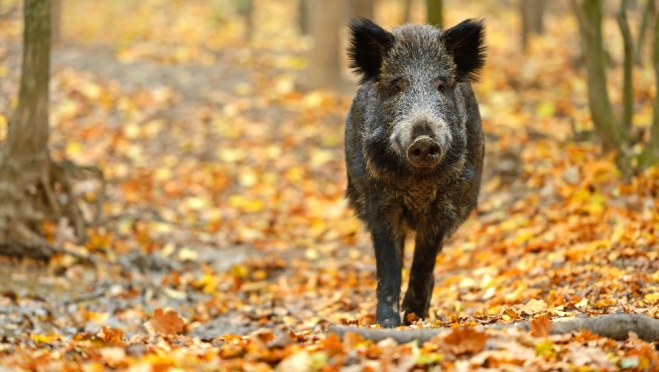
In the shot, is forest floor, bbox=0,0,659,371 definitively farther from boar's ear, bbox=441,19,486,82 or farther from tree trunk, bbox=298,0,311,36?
tree trunk, bbox=298,0,311,36

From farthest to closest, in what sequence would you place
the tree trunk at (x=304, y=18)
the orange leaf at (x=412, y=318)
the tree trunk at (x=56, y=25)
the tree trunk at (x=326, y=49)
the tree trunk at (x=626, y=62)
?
1. the tree trunk at (x=304, y=18)
2. the tree trunk at (x=56, y=25)
3. the tree trunk at (x=326, y=49)
4. the tree trunk at (x=626, y=62)
5. the orange leaf at (x=412, y=318)

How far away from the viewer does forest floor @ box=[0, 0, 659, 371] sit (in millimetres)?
4109

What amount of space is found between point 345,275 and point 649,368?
4825 mm

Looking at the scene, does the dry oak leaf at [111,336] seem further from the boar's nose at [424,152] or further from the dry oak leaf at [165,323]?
the boar's nose at [424,152]

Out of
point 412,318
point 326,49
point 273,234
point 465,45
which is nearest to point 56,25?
point 326,49

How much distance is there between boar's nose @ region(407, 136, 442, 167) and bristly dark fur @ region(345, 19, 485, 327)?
0.83 feet

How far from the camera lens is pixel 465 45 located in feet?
19.4

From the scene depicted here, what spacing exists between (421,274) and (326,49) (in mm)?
8998

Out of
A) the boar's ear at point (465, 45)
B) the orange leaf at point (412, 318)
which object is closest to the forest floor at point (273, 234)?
the orange leaf at point (412, 318)

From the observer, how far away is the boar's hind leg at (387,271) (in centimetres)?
557

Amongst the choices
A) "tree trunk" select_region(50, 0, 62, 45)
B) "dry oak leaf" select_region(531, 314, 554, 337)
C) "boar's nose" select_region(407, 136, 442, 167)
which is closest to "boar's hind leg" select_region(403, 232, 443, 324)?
"boar's nose" select_region(407, 136, 442, 167)

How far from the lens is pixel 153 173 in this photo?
11406 mm

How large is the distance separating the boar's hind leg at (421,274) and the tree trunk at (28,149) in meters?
3.75

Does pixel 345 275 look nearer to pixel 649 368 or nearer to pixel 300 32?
pixel 649 368
